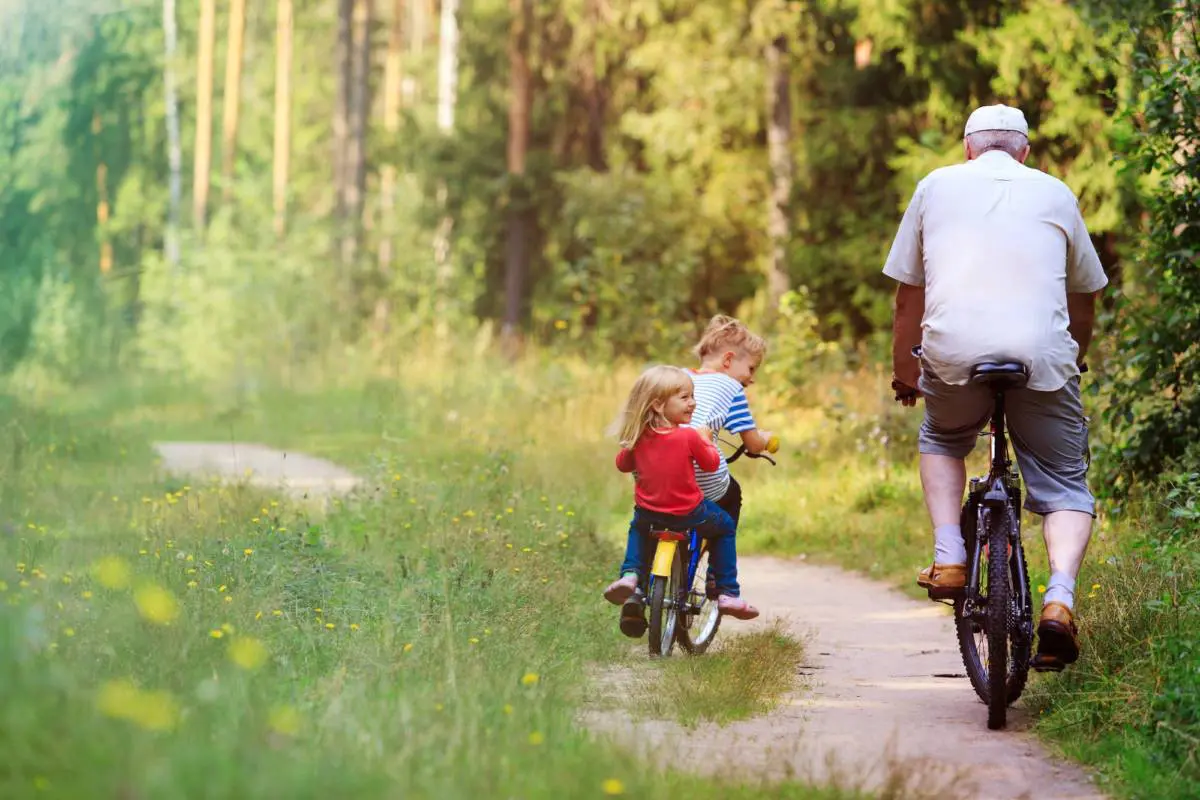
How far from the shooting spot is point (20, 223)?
35.2m

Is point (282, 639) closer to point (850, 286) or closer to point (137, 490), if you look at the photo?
point (137, 490)

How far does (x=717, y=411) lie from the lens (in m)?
7.48

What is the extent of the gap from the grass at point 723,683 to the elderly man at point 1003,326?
2.85ft

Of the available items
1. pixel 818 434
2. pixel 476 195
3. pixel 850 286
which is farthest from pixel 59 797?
pixel 476 195

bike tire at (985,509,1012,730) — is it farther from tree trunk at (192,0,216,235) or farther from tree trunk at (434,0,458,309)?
tree trunk at (192,0,216,235)

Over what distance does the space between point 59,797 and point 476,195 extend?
25760mm

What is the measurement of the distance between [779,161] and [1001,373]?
17146 millimetres

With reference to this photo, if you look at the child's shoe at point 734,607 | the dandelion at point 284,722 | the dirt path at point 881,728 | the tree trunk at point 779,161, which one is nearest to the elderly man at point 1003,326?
the dirt path at point 881,728

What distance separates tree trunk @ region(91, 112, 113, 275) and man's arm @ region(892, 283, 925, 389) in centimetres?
4259

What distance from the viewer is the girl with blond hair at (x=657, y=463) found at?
284 inches

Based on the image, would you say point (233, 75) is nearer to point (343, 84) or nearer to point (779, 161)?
point (343, 84)

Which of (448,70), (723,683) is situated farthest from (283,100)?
(723,683)

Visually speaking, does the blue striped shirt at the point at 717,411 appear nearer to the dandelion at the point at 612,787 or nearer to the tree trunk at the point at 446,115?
the dandelion at the point at 612,787

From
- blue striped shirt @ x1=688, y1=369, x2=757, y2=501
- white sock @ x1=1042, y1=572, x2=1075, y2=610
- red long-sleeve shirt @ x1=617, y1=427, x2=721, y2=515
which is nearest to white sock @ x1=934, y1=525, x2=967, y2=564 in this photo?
white sock @ x1=1042, y1=572, x2=1075, y2=610
